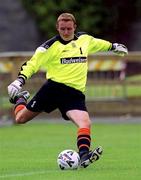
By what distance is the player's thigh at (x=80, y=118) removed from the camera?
424 inches

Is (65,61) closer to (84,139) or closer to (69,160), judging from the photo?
(84,139)

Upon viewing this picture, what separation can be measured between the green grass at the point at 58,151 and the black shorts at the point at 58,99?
2.53 feet

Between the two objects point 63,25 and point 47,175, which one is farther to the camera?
point 63,25

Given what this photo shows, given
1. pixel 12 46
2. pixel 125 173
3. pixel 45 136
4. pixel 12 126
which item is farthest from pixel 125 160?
pixel 12 46

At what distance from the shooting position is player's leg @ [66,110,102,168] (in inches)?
413

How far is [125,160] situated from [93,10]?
27.8m

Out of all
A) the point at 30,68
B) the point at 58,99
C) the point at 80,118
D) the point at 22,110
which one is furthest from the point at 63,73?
the point at 22,110

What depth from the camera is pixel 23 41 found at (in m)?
38.8

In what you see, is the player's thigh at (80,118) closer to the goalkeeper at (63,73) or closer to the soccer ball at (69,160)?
the goalkeeper at (63,73)

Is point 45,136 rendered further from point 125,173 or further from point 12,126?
point 125,173

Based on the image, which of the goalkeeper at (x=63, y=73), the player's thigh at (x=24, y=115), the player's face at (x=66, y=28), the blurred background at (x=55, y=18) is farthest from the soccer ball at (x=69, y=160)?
the blurred background at (x=55, y=18)

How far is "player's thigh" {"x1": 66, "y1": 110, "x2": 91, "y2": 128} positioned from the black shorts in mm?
73

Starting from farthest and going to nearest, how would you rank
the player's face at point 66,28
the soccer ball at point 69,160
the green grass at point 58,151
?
the player's face at point 66,28 < the soccer ball at point 69,160 < the green grass at point 58,151

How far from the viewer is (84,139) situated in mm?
10648
